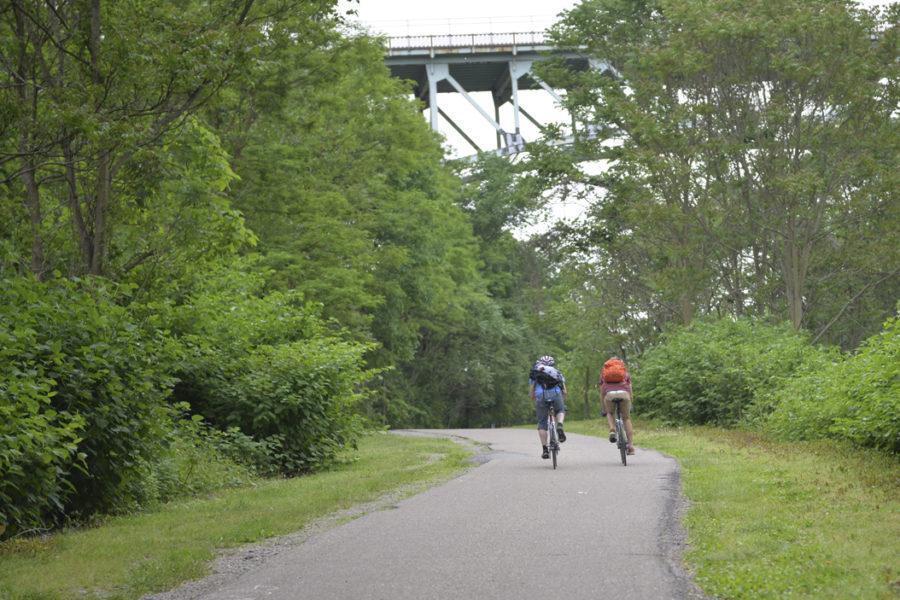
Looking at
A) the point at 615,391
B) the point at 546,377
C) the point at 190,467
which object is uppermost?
the point at 546,377

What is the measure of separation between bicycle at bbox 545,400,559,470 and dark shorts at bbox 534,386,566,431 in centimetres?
3

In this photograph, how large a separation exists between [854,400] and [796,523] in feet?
25.1

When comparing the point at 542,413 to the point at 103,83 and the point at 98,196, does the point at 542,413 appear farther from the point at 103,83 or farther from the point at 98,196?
the point at 103,83

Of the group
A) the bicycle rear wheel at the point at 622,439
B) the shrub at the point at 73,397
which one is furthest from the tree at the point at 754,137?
the shrub at the point at 73,397

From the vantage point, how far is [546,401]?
1752cm

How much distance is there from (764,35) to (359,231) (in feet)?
39.3

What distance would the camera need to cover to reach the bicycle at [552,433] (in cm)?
1711

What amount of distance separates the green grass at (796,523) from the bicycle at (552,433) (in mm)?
1974

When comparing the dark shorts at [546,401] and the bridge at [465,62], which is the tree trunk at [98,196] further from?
the bridge at [465,62]

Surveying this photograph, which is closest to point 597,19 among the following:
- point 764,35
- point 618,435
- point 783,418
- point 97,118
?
point 764,35

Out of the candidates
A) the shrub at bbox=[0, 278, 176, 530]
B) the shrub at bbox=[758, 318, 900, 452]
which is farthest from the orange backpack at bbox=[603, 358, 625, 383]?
the shrub at bbox=[0, 278, 176, 530]

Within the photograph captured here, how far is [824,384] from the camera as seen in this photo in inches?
802

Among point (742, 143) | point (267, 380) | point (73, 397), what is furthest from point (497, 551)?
point (742, 143)

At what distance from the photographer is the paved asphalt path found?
7.51 meters
